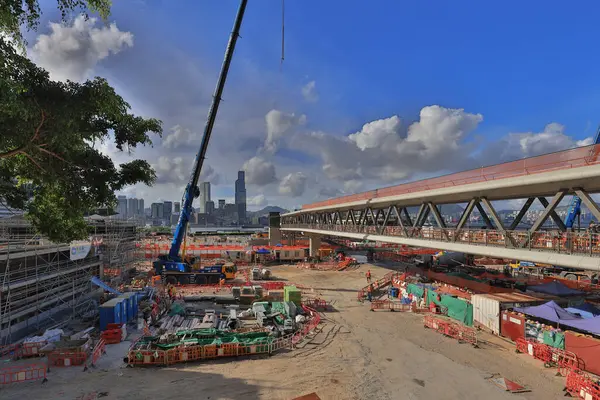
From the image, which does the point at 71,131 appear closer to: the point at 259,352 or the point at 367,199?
the point at 259,352

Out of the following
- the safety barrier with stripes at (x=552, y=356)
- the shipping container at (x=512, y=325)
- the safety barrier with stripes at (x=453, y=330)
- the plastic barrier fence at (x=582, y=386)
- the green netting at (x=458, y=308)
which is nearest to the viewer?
the plastic barrier fence at (x=582, y=386)

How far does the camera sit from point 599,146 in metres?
12.5

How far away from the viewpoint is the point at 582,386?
40.8ft

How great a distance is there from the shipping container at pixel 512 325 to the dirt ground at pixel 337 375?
85 cm

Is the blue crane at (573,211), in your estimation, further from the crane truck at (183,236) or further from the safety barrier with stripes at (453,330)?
the crane truck at (183,236)

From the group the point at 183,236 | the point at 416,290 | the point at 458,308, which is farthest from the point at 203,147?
the point at 458,308

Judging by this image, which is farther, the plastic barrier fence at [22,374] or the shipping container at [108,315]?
the shipping container at [108,315]

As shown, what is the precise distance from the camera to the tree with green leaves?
761cm

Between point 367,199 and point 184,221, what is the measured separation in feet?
68.1

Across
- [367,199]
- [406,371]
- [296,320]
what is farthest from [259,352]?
[367,199]

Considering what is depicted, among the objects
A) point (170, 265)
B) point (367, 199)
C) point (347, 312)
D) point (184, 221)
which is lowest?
point (347, 312)

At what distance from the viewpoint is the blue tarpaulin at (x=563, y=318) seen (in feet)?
49.0

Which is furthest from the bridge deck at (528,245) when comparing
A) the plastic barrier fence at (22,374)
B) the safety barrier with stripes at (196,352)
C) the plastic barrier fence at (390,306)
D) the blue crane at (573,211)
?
the blue crane at (573,211)

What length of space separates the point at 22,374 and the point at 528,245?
76.6 feet
